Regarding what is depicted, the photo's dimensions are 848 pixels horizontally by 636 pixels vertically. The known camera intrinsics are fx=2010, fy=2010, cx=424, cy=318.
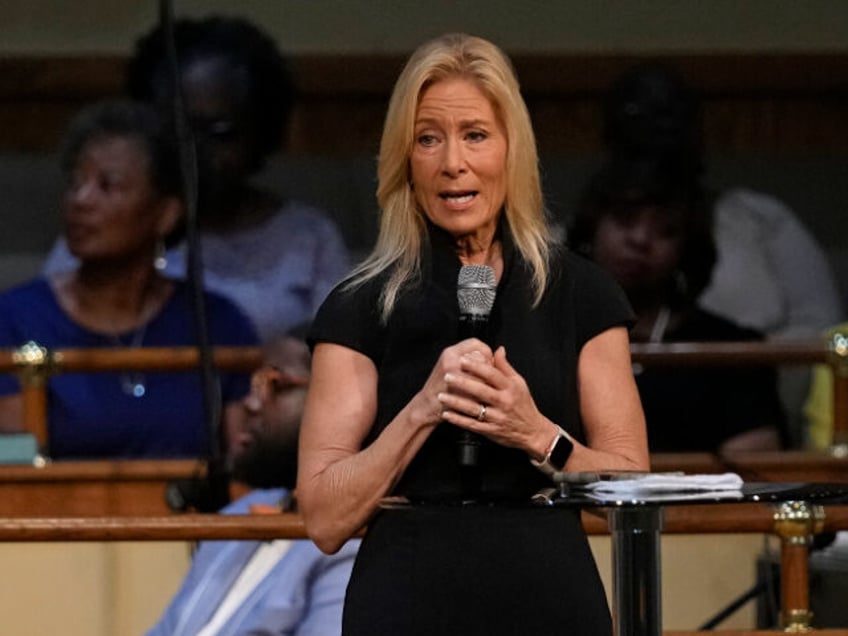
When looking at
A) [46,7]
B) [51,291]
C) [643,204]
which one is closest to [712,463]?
[643,204]

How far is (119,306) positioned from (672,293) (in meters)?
1.09

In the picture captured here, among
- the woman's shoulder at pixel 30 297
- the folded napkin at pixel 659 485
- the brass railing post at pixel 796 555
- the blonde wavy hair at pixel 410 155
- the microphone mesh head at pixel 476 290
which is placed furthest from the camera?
the woman's shoulder at pixel 30 297

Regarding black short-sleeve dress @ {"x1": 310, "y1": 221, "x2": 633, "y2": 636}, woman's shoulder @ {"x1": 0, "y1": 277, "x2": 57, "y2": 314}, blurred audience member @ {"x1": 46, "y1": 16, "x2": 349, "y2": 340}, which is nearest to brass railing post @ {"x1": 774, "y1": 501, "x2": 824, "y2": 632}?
black short-sleeve dress @ {"x1": 310, "y1": 221, "x2": 633, "y2": 636}

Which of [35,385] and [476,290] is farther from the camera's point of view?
[35,385]

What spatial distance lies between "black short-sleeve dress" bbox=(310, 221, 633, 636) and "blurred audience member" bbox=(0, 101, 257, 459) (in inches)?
72.5

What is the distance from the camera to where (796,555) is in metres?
2.50

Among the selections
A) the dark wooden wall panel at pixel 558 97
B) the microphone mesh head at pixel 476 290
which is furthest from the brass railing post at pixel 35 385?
the microphone mesh head at pixel 476 290

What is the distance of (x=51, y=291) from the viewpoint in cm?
396

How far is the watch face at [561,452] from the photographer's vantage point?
176 centimetres

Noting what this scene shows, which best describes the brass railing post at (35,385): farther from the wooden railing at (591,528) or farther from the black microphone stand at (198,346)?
the wooden railing at (591,528)

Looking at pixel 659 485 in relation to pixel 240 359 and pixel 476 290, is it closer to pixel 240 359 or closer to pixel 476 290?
pixel 476 290

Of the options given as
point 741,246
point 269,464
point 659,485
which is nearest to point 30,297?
point 269,464

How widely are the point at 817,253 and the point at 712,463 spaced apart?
129 centimetres

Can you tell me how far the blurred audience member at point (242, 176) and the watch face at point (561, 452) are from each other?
2169mm
